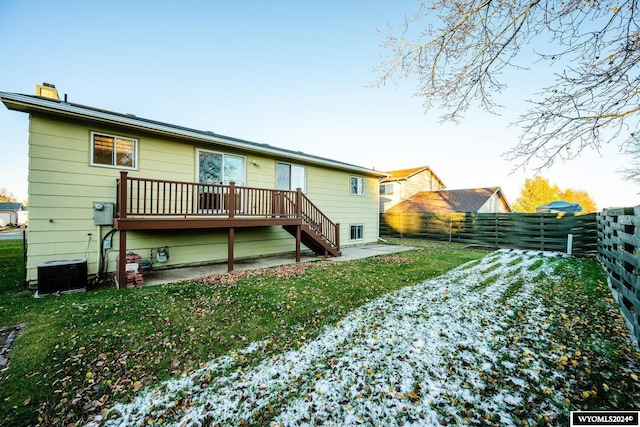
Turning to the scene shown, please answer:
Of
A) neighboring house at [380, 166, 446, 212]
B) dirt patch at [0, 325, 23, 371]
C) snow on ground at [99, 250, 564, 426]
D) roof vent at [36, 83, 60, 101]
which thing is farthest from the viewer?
neighboring house at [380, 166, 446, 212]

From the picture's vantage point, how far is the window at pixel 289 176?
1025cm

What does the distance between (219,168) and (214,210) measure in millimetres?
1530

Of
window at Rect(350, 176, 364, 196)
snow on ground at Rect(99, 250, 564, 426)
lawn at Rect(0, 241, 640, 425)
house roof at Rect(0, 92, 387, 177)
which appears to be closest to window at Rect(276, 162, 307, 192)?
house roof at Rect(0, 92, 387, 177)

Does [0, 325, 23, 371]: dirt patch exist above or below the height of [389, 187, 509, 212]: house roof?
below

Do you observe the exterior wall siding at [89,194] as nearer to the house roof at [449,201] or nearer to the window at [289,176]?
the window at [289,176]

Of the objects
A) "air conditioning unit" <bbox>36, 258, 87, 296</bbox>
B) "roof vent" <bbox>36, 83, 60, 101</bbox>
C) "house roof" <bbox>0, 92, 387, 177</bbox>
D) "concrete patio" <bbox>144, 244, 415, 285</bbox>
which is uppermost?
"roof vent" <bbox>36, 83, 60, 101</bbox>

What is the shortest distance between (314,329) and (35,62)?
1379 centimetres

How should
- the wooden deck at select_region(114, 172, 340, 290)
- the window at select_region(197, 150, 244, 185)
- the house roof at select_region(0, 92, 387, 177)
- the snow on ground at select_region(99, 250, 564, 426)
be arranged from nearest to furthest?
1. the snow on ground at select_region(99, 250, 564, 426)
2. the house roof at select_region(0, 92, 387, 177)
3. the wooden deck at select_region(114, 172, 340, 290)
4. the window at select_region(197, 150, 244, 185)

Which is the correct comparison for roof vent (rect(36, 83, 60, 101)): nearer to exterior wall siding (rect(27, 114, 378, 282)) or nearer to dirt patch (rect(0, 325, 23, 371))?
exterior wall siding (rect(27, 114, 378, 282))

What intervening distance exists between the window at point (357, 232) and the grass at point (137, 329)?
6.89 metres

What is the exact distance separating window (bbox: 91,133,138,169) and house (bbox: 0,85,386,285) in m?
0.02

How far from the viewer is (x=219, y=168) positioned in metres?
8.62

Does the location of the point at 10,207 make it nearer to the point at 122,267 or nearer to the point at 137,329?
the point at 122,267

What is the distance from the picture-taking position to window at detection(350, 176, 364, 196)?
13397 mm
